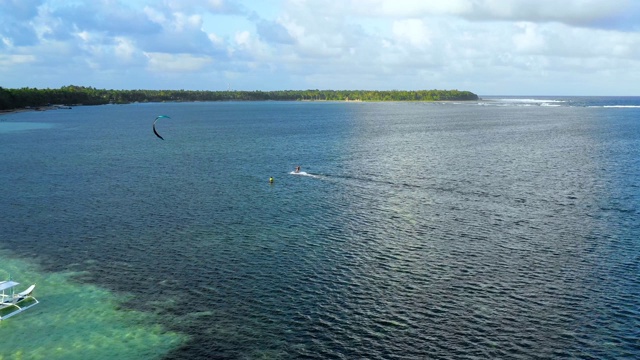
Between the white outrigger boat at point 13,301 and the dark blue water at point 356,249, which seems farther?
the white outrigger boat at point 13,301

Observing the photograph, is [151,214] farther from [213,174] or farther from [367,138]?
[367,138]

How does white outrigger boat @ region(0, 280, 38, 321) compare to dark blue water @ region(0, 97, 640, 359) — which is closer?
dark blue water @ region(0, 97, 640, 359)

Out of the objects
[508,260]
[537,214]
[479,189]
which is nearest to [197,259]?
[508,260]

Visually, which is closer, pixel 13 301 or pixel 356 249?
pixel 13 301

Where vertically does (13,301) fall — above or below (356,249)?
below
